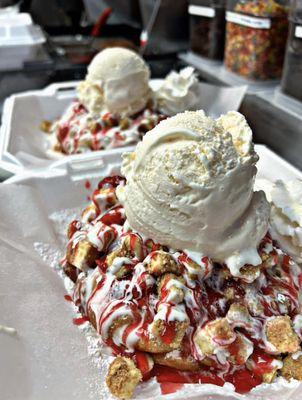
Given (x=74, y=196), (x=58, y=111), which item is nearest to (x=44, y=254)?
(x=74, y=196)

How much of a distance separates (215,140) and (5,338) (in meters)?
0.58

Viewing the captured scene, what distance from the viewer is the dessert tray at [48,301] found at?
3.00ft

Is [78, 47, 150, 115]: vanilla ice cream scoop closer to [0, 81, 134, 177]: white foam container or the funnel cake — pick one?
[0, 81, 134, 177]: white foam container

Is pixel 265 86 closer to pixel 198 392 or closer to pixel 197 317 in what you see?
pixel 197 317

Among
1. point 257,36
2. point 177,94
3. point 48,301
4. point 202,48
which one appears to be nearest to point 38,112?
point 177,94

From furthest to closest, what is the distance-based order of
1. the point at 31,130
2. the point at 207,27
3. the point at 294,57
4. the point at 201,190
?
the point at 207,27 < the point at 31,130 < the point at 294,57 < the point at 201,190

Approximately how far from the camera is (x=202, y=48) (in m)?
2.43

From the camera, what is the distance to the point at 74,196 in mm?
1521

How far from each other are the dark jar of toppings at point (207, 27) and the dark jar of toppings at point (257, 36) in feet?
0.53

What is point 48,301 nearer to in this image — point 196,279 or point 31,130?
point 196,279

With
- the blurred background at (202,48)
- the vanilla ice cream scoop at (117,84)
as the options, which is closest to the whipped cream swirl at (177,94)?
the vanilla ice cream scoop at (117,84)

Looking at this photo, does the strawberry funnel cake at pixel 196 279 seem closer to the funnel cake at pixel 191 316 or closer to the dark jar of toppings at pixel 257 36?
the funnel cake at pixel 191 316

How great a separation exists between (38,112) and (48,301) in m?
1.26

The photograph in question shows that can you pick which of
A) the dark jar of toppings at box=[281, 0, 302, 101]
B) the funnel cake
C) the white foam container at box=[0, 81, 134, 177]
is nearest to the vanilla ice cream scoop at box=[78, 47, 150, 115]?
the white foam container at box=[0, 81, 134, 177]
